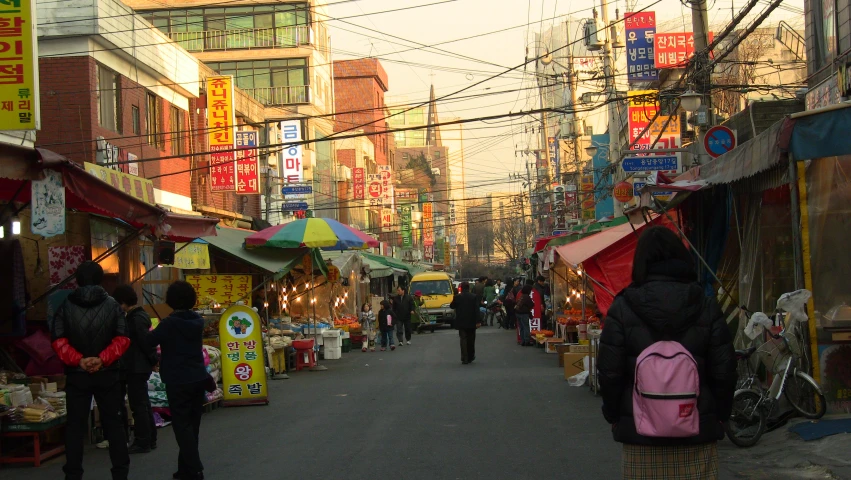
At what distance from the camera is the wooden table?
888cm

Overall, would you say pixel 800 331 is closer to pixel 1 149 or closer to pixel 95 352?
pixel 95 352

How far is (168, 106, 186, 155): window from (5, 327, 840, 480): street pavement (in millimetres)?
11501

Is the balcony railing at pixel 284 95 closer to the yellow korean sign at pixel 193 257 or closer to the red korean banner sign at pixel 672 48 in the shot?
the red korean banner sign at pixel 672 48

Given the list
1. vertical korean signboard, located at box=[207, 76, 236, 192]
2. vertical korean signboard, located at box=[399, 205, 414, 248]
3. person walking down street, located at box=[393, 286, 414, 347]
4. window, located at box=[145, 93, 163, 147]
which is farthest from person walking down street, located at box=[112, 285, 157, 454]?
vertical korean signboard, located at box=[399, 205, 414, 248]

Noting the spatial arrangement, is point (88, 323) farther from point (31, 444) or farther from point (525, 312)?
point (525, 312)

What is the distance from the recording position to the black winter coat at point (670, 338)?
14.5 ft

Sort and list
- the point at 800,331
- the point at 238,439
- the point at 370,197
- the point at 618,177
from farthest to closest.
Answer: the point at 370,197, the point at 618,177, the point at 238,439, the point at 800,331

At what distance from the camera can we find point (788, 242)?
10.9 metres

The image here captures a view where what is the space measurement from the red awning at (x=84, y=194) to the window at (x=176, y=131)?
1429 cm

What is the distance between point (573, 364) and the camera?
15.4 meters

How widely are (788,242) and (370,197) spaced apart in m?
50.1

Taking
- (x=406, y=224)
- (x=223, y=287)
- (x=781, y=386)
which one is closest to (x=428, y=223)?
(x=406, y=224)

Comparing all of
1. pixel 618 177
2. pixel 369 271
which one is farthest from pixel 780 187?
pixel 618 177

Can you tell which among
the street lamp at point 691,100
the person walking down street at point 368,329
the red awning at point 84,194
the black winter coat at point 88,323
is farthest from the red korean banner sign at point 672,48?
the black winter coat at point 88,323
